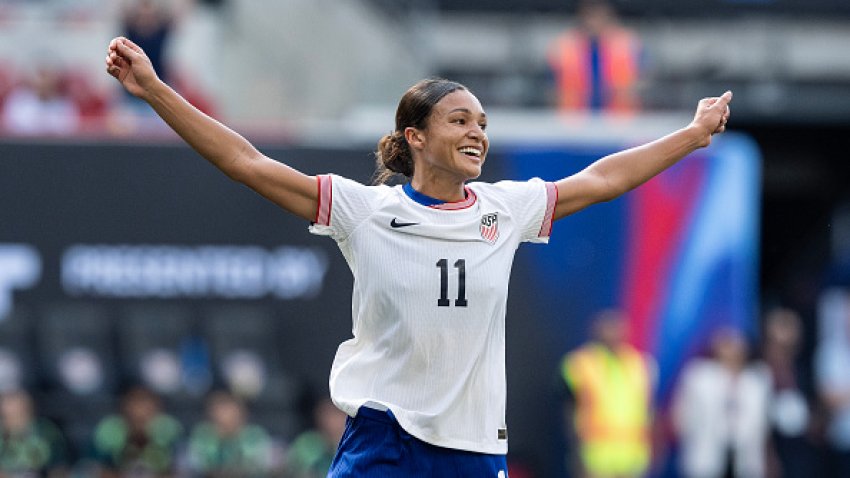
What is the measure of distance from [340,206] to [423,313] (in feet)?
1.50

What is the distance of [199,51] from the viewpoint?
49.8 feet

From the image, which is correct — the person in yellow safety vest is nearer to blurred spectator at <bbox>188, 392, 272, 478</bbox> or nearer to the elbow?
blurred spectator at <bbox>188, 392, 272, 478</bbox>

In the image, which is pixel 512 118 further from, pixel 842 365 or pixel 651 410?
pixel 842 365

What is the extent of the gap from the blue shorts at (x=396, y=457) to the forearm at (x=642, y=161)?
113 cm

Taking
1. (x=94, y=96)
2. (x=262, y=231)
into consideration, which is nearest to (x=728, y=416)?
(x=262, y=231)

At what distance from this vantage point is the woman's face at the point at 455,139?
5.88 metres

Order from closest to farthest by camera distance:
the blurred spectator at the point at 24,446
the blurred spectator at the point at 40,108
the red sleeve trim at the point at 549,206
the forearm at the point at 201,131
A: the forearm at the point at 201,131
the red sleeve trim at the point at 549,206
the blurred spectator at the point at 24,446
the blurred spectator at the point at 40,108

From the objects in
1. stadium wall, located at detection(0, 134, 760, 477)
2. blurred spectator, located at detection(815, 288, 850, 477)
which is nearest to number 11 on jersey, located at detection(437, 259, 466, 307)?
stadium wall, located at detection(0, 134, 760, 477)

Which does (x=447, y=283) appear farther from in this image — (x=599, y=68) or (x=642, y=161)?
(x=599, y=68)

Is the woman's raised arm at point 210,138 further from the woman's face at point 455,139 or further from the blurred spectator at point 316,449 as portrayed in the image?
the blurred spectator at point 316,449

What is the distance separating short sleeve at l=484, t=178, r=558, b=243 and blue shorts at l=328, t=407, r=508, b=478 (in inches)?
32.9

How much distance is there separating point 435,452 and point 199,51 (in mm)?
9967

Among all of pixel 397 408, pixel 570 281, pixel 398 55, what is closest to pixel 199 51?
pixel 398 55

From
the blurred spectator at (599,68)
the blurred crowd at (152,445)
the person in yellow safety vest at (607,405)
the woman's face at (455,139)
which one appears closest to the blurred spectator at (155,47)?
the blurred crowd at (152,445)
